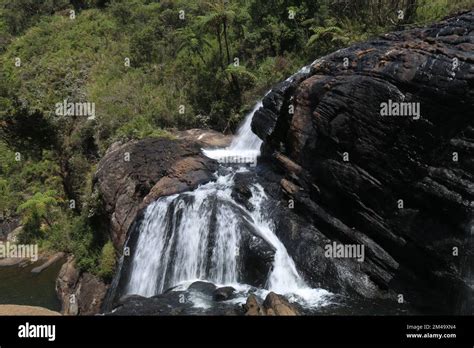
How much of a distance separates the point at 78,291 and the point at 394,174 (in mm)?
12651

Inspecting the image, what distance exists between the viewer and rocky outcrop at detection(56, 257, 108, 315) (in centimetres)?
1577

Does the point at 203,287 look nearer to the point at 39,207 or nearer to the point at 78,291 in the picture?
the point at 78,291

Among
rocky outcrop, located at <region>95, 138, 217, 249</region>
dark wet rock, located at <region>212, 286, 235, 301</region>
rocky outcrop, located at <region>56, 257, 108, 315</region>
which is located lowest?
rocky outcrop, located at <region>56, 257, 108, 315</region>

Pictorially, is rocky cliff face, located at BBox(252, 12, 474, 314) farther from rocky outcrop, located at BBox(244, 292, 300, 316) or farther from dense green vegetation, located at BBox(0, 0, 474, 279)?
dense green vegetation, located at BBox(0, 0, 474, 279)

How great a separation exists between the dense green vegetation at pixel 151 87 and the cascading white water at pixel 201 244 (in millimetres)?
3827

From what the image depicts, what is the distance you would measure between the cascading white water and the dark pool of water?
6.00 m

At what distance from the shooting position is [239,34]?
2675 cm

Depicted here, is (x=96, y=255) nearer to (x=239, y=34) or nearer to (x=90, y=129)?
(x=90, y=129)

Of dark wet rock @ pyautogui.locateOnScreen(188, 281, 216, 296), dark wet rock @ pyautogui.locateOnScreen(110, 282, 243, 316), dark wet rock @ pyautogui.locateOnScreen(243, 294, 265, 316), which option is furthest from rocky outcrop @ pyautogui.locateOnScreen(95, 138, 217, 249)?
dark wet rock @ pyautogui.locateOnScreen(243, 294, 265, 316)

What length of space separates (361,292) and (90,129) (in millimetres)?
18320

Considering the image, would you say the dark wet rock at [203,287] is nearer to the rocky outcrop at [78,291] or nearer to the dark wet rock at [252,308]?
the dark wet rock at [252,308]

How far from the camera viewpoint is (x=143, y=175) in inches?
653
